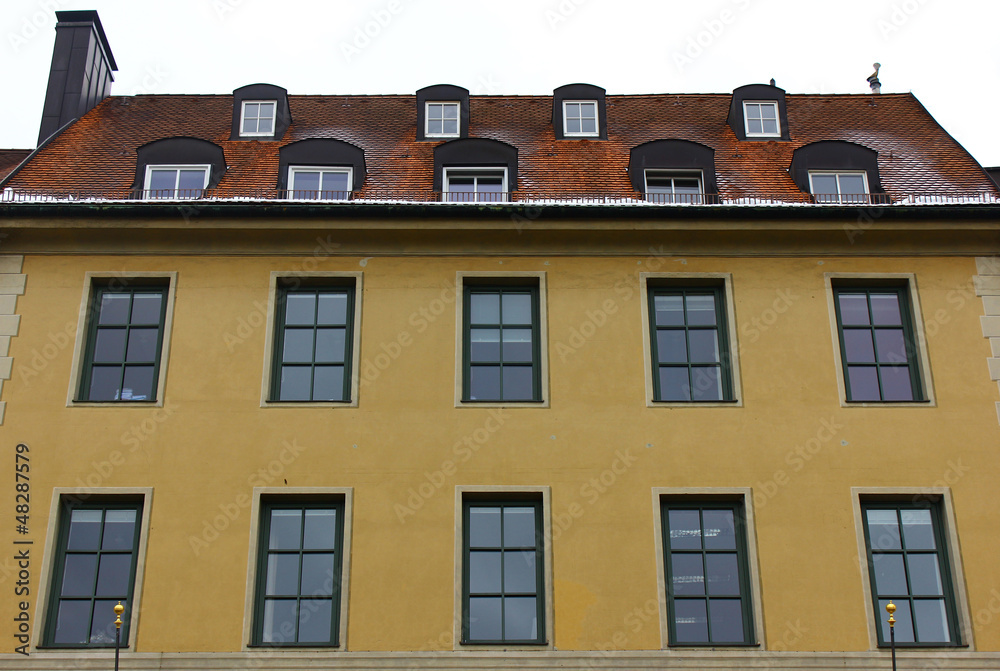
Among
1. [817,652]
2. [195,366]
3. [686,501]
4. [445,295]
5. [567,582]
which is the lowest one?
[817,652]

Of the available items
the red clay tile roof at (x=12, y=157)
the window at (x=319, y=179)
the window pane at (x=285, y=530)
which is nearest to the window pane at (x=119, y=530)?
the window pane at (x=285, y=530)

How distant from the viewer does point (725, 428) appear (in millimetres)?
15633

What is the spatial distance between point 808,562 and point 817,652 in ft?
3.89

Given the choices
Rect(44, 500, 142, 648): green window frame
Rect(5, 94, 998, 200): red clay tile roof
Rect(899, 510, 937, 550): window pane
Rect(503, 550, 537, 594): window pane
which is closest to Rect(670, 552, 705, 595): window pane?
Rect(503, 550, 537, 594): window pane

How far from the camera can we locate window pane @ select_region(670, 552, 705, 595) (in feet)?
48.7

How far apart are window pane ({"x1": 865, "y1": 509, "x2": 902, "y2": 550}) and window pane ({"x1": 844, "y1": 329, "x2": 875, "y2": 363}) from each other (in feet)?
7.71

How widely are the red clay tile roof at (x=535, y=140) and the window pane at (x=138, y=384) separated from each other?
11.7ft

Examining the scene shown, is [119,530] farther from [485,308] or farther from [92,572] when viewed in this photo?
[485,308]

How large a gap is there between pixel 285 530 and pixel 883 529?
823cm

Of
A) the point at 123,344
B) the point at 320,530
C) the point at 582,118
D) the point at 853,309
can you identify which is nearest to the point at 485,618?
the point at 320,530

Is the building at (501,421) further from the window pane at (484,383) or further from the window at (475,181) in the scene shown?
the window at (475,181)

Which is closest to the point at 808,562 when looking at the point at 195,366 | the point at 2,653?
the point at 195,366

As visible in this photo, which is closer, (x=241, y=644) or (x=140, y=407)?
(x=241, y=644)

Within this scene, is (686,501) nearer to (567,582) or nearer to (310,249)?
(567,582)
